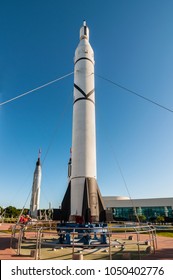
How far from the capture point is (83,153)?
1285 cm

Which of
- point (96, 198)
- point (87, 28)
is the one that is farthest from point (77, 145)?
point (87, 28)

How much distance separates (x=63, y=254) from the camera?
344 inches

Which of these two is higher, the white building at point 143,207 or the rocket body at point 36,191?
the rocket body at point 36,191

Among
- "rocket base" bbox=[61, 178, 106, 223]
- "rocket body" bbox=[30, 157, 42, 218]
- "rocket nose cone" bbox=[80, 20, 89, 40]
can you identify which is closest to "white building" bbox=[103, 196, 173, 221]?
"rocket body" bbox=[30, 157, 42, 218]

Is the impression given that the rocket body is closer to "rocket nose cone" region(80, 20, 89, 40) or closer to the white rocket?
the white rocket

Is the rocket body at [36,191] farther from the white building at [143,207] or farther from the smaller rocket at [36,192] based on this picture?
the white building at [143,207]

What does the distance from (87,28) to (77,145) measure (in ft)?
39.8

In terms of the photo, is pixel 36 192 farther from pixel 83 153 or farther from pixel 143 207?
pixel 83 153

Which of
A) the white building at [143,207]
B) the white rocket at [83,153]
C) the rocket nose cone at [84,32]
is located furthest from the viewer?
the white building at [143,207]

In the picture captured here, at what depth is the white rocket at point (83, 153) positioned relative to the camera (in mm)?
11844

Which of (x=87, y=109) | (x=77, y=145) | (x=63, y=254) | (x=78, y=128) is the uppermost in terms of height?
(x=87, y=109)

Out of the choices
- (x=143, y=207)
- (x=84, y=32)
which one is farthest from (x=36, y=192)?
(x=84, y=32)

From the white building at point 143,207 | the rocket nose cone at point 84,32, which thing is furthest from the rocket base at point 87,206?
the white building at point 143,207
